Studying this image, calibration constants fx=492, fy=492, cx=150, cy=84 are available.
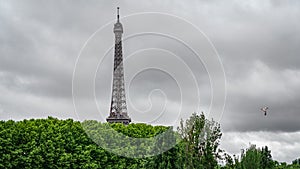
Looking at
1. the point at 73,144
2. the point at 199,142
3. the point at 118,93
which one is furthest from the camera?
the point at 118,93

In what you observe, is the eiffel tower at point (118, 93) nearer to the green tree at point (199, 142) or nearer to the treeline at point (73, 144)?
the treeline at point (73, 144)

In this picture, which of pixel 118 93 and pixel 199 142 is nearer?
pixel 199 142

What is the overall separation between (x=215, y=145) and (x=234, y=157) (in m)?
1.44

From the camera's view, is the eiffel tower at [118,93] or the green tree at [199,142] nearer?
the green tree at [199,142]

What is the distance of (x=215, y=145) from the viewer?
19781mm

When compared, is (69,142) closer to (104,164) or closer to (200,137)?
(104,164)

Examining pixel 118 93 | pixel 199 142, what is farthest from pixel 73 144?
pixel 118 93

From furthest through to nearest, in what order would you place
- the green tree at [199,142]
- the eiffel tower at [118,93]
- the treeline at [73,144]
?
the eiffel tower at [118,93], the treeline at [73,144], the green tree at [199,142]

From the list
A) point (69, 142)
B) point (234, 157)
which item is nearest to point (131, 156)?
point (69, 142)

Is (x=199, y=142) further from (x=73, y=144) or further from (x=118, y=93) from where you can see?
(x=118, y=93)

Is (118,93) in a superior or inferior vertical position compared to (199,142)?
superior

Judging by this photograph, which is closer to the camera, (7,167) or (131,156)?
(7,167)

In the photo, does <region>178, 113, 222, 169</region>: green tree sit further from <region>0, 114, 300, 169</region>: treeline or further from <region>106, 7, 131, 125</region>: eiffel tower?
<region>106, 7, 131, 125</region>: eiffel tower

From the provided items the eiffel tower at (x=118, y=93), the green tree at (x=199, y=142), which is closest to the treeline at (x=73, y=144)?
the green tree at (x=199, y=142)
